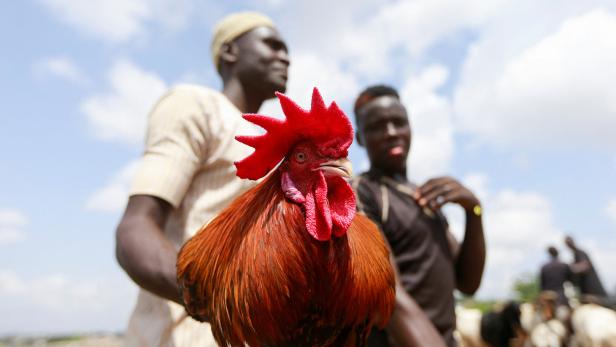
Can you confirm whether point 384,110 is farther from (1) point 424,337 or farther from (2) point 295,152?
(2) point 295,152

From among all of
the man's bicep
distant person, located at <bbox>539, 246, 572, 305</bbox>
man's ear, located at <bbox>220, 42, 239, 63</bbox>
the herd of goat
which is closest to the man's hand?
man's ear, located at <bbox>220, 42, 239, 63</bbox>

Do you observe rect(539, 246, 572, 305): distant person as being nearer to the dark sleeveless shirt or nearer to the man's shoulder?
the dark sleeveless shirt

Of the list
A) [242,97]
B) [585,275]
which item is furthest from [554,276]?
[242,97]

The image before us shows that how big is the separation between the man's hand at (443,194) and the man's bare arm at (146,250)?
1358 millimetres

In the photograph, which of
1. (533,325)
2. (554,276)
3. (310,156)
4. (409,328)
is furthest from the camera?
(554,276)

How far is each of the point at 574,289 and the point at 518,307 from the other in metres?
2.81

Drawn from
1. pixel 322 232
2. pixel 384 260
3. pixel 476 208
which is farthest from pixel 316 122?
pixel 476 208

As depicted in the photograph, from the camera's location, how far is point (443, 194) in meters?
2.44

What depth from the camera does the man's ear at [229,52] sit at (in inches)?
89.0

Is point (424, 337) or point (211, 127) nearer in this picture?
point (211, 127)

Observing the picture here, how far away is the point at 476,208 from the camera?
2.52 m

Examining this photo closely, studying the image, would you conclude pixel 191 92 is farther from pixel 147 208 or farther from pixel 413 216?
pixel 413 216

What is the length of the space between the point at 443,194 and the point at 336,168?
4.27 ft

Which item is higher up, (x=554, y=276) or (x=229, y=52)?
(x=229, y=52)
